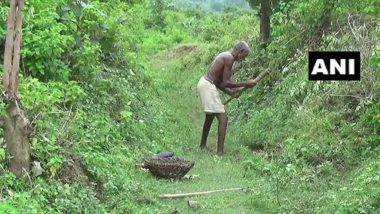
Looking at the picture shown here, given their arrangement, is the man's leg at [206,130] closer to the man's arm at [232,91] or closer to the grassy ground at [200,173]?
the grassy ground at [200,173]

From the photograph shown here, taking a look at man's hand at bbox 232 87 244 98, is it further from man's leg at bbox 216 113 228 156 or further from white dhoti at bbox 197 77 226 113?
man's leg at bbox 216 113 228 156

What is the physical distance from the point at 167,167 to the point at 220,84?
8.38 ft

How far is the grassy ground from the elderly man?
457 mm

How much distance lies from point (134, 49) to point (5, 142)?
936 centimetres

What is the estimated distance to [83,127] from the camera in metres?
8.52

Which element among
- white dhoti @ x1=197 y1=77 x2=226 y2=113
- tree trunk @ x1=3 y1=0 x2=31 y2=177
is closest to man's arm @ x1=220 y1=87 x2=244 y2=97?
white dhoti @ x1=197 y1=77 x2=226 y2=113

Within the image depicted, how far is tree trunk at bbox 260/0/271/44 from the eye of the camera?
13922mm

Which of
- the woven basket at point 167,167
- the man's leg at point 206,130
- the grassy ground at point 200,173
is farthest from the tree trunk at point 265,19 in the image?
the woven basket at point 167,167

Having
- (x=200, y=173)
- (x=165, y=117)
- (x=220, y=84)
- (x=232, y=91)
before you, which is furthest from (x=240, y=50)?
(x=165, y=117)

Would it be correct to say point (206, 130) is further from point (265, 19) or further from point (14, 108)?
point (14, 108)

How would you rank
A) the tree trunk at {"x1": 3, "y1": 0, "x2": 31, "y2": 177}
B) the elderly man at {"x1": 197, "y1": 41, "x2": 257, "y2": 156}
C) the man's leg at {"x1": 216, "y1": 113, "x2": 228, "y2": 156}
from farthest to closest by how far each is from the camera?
the elderly man at {"x1": 197, "y1": 41, "x2": 257, "y2": 156} < the man's leg at {"x1": 216, "y1": 113, "x2": 228, "y2": 156} < the tree trunk at {"x1": 3, "y1": 0, "x2": 31, "y2": 177}

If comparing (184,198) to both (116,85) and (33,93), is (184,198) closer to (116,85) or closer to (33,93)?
(33,93)

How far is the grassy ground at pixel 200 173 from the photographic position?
25.3ft

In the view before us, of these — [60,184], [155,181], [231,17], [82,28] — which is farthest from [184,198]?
[231,17]
